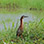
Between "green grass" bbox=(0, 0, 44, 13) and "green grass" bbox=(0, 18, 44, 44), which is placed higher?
→ "green grass" bbox=(0, 18, 44, 44)

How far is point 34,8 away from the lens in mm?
7715

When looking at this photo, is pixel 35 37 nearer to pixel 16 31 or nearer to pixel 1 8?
pixel 16 31

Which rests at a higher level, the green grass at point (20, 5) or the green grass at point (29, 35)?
the green grass at point (29, 35)

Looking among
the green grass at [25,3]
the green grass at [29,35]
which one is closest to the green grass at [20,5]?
the green grass at [25,3]

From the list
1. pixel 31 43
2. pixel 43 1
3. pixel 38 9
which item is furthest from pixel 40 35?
pixel 43 1

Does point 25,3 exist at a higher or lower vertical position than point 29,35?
lower

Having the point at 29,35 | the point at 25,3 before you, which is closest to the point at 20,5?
the point at 25,3

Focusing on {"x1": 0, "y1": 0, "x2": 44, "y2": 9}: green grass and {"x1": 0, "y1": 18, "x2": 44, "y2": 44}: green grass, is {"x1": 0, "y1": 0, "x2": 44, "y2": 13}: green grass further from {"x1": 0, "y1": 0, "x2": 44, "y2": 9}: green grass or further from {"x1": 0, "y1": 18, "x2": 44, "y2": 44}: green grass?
{"x1": 0, "y1": 18, "x2": 44, "y2": 44}: green grass

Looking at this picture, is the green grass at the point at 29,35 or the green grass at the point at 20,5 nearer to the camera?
the green grass at the point at 29,35

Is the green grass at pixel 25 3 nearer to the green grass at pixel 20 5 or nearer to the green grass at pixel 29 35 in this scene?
the green grass at pixel 20 5

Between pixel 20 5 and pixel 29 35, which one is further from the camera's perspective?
pixel 20 5

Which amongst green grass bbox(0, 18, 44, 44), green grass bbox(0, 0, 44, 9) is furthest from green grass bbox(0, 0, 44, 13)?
green grass bbox(0, 18, 44, 44)

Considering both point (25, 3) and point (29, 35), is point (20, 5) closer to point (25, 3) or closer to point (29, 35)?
point (25, 3)

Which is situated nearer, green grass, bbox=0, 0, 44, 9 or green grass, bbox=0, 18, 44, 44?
green grass, bbox=0, 18, 44, 44
